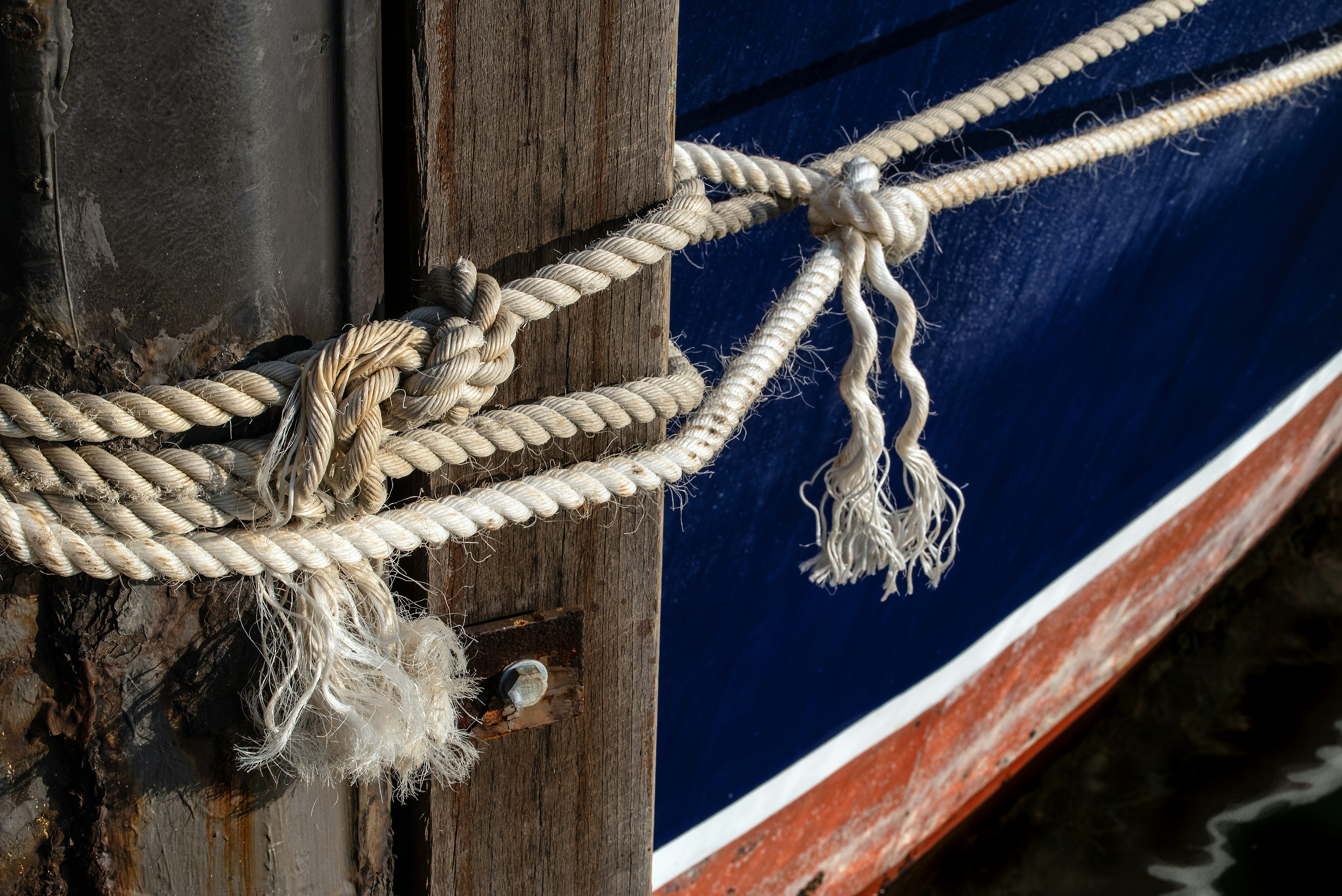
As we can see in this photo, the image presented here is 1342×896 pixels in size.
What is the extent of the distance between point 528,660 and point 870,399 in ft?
1.63

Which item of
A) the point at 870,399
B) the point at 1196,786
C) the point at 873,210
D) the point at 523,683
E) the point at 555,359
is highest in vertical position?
the point at 873,210

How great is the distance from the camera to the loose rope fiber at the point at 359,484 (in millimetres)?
715

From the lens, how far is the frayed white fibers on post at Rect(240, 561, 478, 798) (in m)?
0.80

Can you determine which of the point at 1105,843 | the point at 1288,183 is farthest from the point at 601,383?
the point at 1105,843

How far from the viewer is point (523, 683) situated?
952 millimetres

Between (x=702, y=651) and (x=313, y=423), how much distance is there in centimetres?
112

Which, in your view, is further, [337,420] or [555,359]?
[555,359]

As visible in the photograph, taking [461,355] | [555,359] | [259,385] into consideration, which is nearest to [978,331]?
[555,359]

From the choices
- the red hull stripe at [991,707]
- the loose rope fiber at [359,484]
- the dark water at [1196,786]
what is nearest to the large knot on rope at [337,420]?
the loose rope fiber at [359,484]

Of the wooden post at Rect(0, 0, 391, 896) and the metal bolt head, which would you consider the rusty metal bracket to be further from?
the wooden post at Rect(0, 0, 391, 896)

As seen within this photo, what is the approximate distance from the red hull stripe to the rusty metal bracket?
3.16ft

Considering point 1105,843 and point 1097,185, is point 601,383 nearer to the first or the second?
point 1097,185

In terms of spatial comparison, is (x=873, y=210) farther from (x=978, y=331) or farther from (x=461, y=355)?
(x=978, y=331)

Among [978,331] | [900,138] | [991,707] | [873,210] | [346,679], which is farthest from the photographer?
[991,707]
